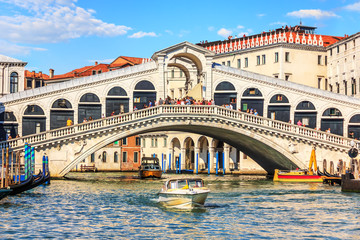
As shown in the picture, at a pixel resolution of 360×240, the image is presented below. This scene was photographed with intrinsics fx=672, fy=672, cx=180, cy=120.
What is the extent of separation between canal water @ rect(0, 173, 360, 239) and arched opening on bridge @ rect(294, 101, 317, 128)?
41.8 ft

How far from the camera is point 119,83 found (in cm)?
4631

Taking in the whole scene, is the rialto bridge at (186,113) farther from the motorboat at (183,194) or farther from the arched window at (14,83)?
the motorboat at (183,194)

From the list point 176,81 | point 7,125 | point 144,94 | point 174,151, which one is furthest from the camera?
point 176,81

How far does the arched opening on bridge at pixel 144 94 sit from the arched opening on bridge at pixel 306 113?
10367mm

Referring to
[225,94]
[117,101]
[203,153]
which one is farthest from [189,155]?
[117,101]

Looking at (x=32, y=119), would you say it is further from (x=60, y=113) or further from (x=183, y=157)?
(x=183, y=157)

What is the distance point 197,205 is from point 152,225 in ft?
13.0

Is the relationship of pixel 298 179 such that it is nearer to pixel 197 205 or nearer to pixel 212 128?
pixel 212 128

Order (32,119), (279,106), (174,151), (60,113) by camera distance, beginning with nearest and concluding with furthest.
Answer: (32,119) → (60,113) → (279,106) → (174,151)

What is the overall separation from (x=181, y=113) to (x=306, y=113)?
993 cm

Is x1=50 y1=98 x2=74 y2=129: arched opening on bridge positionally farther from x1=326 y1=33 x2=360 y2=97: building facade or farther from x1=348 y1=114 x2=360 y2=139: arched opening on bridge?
x1=326 y1=33 x2=360 y2=97: building facade

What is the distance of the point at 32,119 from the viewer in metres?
45.1

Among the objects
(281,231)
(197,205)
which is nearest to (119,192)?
(197,205)

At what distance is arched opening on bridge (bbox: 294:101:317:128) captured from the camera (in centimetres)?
4788
